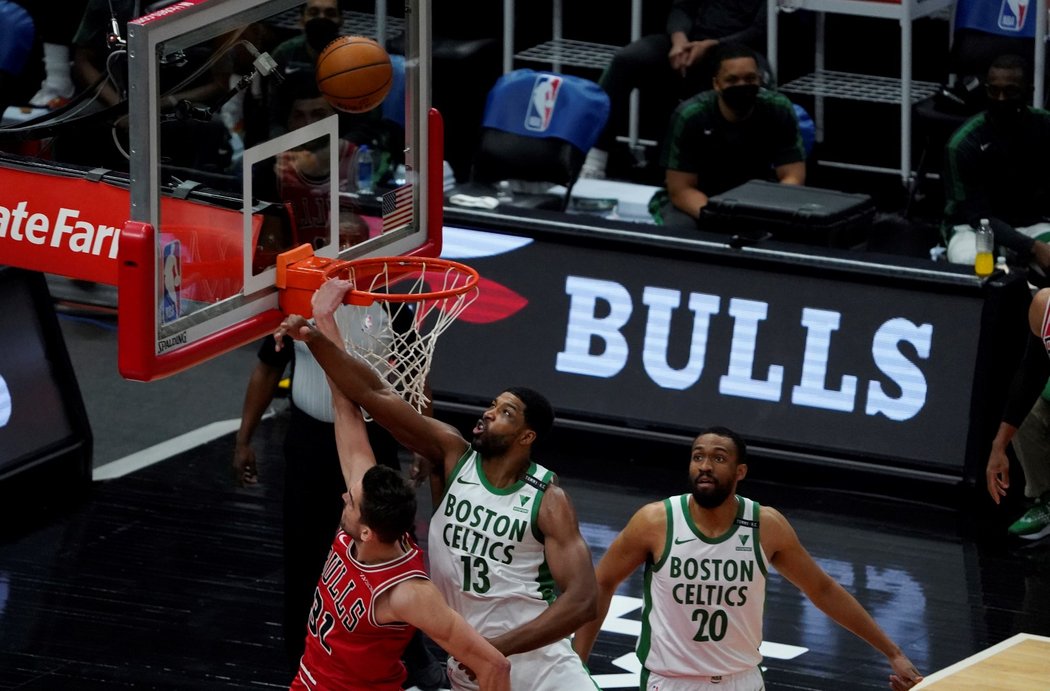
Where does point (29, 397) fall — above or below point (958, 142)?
below

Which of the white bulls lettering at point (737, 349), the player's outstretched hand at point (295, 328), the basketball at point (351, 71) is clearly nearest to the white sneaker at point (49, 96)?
the white bulls lettering at point (737, 349)

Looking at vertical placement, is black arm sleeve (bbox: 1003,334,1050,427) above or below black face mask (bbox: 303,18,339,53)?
below

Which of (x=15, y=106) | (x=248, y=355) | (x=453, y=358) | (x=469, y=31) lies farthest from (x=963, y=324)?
(x=15, y=106)

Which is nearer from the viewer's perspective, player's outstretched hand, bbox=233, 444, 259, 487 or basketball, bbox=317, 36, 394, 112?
basketball, bbox=317, 36, 394, 112

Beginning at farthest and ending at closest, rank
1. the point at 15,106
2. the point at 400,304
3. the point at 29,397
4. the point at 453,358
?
the point at 15,106, the point at 453,358, the point at 29,397, the point at 400,304

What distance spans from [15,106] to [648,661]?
788 centimetres

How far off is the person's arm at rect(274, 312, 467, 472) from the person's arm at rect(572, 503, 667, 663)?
612 millimetres

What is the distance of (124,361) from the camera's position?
236 inches

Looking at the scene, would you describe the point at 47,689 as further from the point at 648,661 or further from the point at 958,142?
the point at 958,142

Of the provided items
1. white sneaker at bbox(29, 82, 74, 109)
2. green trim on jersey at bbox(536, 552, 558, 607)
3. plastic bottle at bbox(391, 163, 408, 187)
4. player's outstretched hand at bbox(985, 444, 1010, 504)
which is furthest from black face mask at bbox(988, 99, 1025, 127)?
white sneaker at bbox(29, 82, 74, 109)

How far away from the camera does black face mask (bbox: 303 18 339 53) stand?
22.1 ft

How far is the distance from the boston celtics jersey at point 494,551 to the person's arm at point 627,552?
0.19 metres

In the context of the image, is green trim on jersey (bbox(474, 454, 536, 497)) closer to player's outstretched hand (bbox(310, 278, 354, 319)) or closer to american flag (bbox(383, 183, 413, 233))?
player's outstretched hand (bbox(310, 278, 354, 319))

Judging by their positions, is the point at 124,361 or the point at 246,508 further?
the point at 246,508
